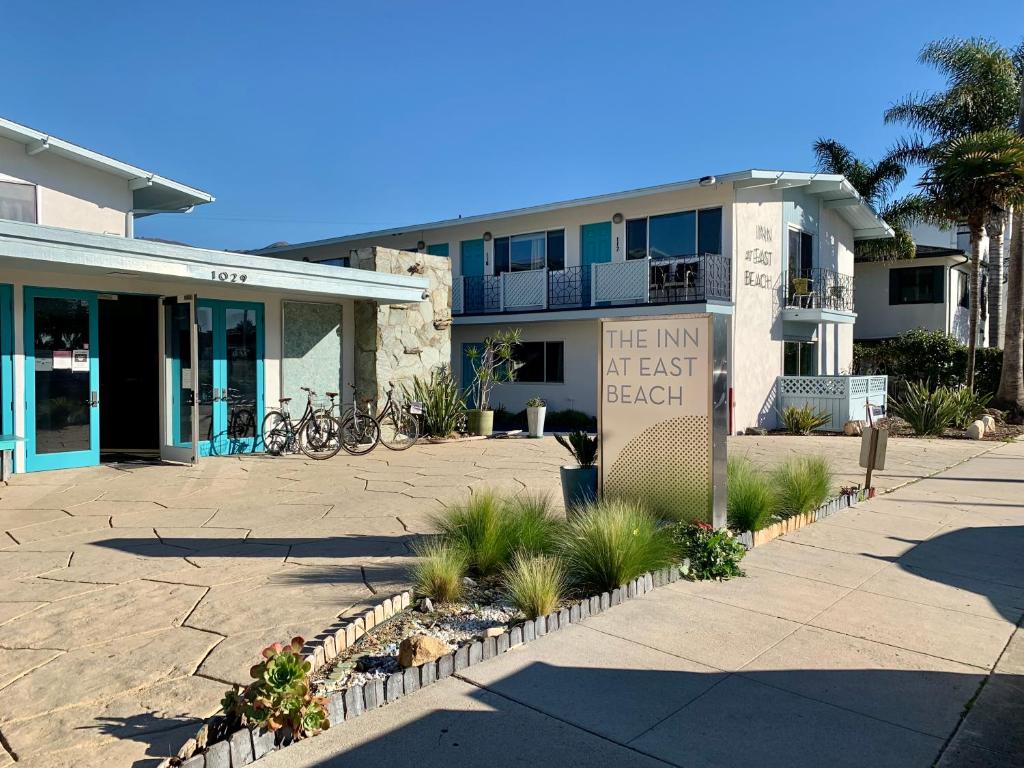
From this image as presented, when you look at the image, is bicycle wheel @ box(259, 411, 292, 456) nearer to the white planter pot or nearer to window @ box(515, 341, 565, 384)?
the white planter pot

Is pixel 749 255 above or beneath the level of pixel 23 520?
above

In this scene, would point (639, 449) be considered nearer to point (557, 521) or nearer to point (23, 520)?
point (557, 521)

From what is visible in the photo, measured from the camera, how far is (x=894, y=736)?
3.33 metres

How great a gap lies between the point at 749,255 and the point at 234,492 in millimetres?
13756

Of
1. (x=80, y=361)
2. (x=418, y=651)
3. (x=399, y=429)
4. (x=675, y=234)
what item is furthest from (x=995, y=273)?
(x=418, y=651)

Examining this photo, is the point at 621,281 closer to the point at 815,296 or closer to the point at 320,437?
the point at 815,296

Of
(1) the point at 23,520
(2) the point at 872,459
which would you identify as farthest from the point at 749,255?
(1) the point at 23,520

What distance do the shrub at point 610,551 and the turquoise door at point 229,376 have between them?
7786 millimetres

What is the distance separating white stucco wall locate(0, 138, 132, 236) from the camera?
12.1 meters

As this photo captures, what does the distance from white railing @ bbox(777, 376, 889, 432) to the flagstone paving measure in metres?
7.96

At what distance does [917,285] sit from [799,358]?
8.90m

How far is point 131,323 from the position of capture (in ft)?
42.2

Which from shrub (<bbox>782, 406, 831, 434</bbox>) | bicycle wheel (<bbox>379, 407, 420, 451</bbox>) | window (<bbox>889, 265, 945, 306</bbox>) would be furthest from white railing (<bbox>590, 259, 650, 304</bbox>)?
window (<bbox>889, 265, 945, 306</bbox>)

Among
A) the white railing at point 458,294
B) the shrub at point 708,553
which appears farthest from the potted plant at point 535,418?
the shrub at point 708,553
